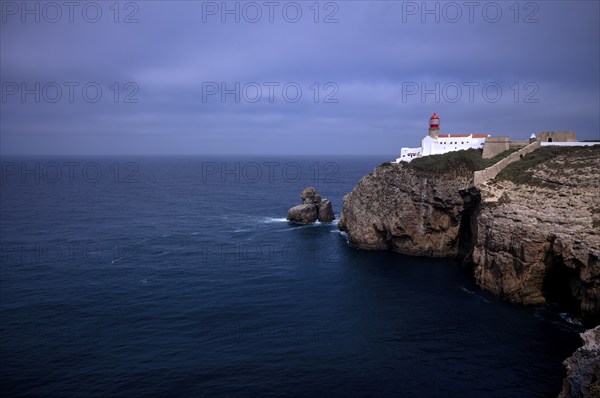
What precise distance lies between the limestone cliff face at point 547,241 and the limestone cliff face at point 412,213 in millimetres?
11151

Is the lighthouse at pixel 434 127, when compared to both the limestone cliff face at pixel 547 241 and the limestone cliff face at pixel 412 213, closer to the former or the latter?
the limestone cliff face at pixel 412 213

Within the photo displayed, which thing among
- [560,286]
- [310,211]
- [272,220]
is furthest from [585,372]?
[272,220]

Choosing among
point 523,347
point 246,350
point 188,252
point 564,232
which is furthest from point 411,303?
point 188,252

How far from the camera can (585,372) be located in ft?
81.6

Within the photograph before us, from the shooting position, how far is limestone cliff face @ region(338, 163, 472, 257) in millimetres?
64375

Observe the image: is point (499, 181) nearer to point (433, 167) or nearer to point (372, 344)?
point (433, 167)

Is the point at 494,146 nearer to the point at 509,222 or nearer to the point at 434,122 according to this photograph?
the point at 434,122

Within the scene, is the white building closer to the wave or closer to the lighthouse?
the lighthouse

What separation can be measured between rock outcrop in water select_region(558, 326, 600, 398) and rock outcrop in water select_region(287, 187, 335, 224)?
65.4 metres

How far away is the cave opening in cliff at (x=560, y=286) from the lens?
4338 centimetres

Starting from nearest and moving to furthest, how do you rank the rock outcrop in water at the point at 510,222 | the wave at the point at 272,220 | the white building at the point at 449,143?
the rock outcrop in water at the point at 510,222 → the white building at the point at 449,143 → the wave at the point at 272,220

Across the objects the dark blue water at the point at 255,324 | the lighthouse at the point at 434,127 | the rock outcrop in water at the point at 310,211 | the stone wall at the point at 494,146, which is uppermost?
the lighthouse at the point at 434,127

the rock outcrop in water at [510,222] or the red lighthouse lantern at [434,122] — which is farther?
the red lighthouse lantern at [434,122]

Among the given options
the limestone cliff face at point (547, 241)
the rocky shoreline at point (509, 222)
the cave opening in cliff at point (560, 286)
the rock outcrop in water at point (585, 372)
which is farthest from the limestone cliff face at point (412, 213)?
the rock outcrop in water at point (585, 372)
